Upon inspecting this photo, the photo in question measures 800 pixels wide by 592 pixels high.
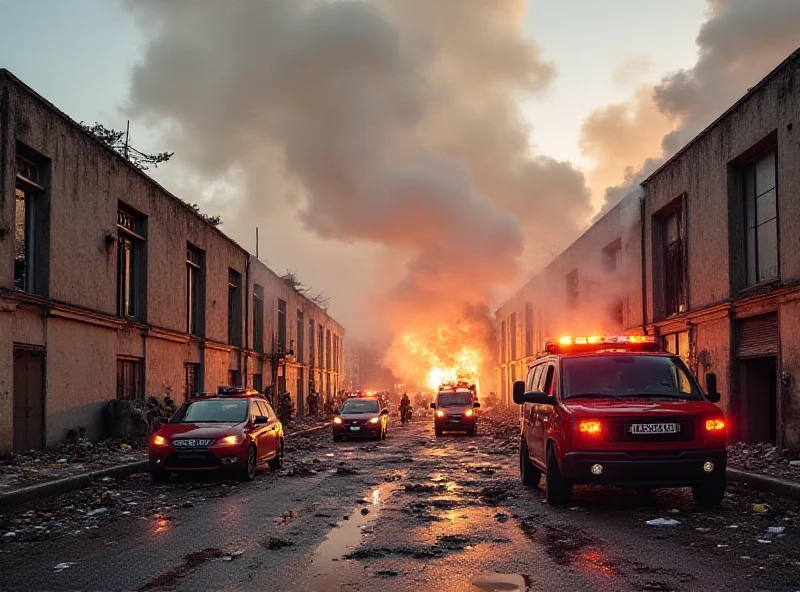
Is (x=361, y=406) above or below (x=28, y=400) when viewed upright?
below

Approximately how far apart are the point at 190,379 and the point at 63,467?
14.7 metres

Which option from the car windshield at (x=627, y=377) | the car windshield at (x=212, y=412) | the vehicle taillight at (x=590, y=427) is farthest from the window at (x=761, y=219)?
the car windshield at (x=212, y=412)

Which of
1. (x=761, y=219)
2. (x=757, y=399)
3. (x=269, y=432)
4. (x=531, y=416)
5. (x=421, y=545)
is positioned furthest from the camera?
(x=757, y=399)

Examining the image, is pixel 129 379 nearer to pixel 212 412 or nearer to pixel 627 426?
pixel 212 412

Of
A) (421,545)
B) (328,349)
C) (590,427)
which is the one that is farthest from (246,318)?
(328,349)

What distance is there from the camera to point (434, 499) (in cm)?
1150

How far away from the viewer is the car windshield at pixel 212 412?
1516 cm

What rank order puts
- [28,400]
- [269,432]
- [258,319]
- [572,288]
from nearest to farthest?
[269,432] < [28,400] < [572,288] < [258,319]

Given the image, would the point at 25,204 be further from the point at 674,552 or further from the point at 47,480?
the point at 674,552

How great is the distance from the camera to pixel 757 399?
19953 millimetres

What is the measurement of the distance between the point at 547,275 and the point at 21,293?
31845mm

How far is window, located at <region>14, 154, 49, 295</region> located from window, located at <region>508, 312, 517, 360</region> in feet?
148

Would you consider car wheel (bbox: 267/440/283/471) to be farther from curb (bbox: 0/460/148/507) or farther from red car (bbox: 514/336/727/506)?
red car (bbox: 514/336/727/506)

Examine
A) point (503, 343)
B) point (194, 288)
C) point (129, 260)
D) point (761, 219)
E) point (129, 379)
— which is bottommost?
point (129, 379)
